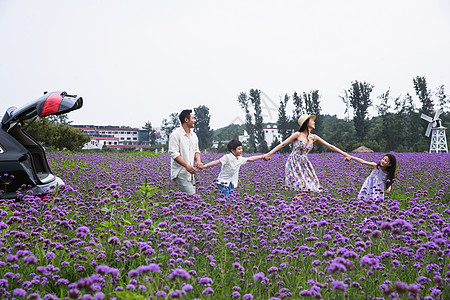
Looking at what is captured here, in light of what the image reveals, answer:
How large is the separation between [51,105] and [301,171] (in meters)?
4.11

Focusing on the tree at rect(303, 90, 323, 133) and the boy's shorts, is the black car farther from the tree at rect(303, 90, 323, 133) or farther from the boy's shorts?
the tree at rect(303, 90, 323, 133)

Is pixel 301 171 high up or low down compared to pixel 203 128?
down

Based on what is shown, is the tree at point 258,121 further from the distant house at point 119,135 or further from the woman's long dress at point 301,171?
the distant house at point 119,135

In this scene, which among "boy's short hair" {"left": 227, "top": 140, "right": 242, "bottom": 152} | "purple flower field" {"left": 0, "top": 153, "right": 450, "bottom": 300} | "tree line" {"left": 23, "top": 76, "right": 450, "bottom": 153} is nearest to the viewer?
"purple flower field" {"left": 0, "top": 153, "right": 450, "bottom": 300}

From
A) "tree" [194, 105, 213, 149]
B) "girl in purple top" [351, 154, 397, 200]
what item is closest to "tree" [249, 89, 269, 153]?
"tree" [194, 105, 213, 149]

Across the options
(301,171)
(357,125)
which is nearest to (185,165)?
(301,171)

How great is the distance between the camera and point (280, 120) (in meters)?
53.7

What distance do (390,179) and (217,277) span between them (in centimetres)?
439

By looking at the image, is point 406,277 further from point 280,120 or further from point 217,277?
point 280,120

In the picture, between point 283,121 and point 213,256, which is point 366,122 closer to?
point 283,121

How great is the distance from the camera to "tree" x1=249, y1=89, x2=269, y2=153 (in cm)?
5464

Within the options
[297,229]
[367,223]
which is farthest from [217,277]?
[367,223]

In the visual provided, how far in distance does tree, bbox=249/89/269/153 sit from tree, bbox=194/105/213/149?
118ft

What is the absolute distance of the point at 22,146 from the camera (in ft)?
15.0
